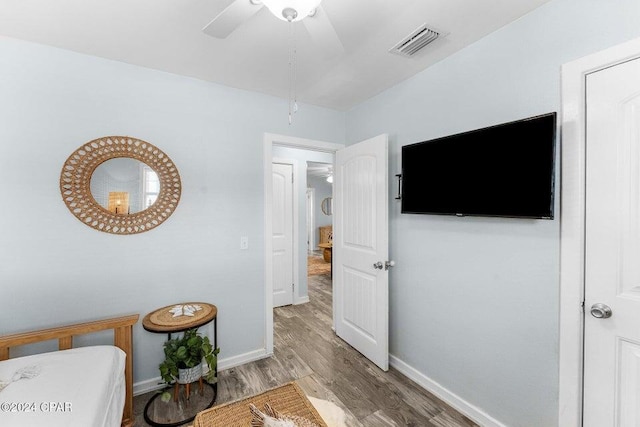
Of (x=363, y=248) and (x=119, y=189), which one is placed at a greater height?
(x=119, y=189)

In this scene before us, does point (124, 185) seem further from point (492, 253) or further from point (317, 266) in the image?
point (317, 266)

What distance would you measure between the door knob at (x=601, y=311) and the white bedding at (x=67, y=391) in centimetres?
227

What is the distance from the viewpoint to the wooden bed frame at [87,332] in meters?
1.59

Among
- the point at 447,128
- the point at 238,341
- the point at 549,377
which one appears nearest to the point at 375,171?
the point at 447,128

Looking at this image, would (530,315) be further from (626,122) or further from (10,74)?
(10,74)

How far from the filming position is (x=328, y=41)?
1217 millimetres

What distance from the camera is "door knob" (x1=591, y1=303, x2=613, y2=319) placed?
1270 millimetres

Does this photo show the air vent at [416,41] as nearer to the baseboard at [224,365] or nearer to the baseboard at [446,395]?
the baseboard at [446,395]

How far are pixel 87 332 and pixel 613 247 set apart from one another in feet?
9.48

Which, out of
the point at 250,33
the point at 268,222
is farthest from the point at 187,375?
the point at 250,33

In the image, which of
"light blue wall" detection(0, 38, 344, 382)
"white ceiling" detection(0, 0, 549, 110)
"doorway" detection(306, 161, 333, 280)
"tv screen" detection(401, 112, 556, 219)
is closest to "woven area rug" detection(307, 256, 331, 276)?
"doorway" detection(306, 161, 333, 280)

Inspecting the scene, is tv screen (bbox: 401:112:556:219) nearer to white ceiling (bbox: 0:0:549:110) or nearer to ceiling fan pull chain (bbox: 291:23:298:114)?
white ceiling (bbox: 0:0:549:110)

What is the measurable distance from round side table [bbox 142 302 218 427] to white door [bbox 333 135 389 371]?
132cm

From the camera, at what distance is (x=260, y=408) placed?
1328mm
